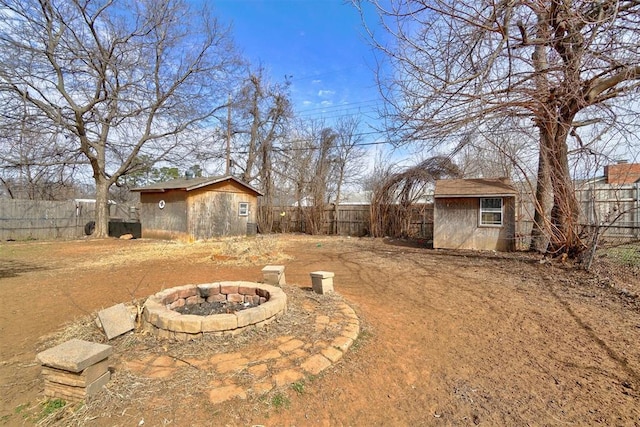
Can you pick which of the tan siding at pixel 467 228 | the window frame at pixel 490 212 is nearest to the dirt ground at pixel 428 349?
the tan siding at pixel 467 228

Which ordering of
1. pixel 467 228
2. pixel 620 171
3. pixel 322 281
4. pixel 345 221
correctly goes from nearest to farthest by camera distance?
pixel 322 281
pixel 620 171
pixel 467 228
pixel 345 221

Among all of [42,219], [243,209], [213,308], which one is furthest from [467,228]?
[42,219]

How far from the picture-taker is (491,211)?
32.2 ft

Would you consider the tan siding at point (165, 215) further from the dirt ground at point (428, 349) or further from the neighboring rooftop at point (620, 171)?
the neighboring rooftop at point (620, 171)

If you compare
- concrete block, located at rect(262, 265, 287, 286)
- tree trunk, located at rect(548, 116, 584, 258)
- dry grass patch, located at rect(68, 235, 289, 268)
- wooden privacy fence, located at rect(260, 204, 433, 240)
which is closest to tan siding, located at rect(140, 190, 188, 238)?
dry grass patch, located at rect(68, 235, 289, 268)

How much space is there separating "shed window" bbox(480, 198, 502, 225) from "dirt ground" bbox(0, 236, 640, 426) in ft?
9.78

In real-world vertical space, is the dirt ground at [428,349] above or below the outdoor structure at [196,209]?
below

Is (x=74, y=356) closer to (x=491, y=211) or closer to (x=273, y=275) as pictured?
(x=273, y=275)

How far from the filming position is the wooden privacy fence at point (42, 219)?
40.5 ft

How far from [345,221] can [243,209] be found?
5.12 metres

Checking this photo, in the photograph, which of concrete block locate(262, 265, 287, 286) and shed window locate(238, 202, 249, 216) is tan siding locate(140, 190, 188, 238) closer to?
shed window locate(238, 202, 249, 216)

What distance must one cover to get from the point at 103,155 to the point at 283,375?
15960 millimetres

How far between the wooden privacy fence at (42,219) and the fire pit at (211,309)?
13869 mm

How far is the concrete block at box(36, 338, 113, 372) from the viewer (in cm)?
199
